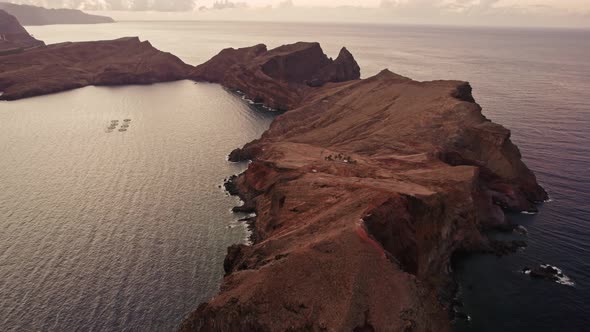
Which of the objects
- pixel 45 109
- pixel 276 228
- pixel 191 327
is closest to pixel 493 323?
pixel 276 228

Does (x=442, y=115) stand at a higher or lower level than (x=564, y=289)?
higher

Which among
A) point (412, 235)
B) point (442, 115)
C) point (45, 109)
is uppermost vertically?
point (442, 115)

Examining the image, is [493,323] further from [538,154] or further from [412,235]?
[538,154]

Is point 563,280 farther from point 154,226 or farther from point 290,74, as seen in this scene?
point 290,74

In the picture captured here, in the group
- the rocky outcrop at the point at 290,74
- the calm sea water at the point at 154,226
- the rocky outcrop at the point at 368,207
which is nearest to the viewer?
the rocky outcrop at the point at 368,207

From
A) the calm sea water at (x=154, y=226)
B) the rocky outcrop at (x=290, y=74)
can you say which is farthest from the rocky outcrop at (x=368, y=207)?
the rocky outcrop at (x=290, y=74)

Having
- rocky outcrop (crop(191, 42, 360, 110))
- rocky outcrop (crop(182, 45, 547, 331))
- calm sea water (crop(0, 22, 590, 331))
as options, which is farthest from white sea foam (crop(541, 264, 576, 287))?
rocky outcrop (crop(191, 42, 360, 110))

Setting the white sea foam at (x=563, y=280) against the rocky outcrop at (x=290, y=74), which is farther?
the rocky outcrop at (x=290, y=74)

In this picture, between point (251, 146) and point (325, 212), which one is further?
point (251, 146)

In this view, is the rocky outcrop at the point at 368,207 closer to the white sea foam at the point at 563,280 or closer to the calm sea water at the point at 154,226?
the calm sea water at the point at 154,226
